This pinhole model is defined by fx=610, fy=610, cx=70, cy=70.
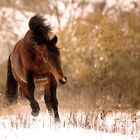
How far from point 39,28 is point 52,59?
86 cm

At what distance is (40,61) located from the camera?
10.8 meters

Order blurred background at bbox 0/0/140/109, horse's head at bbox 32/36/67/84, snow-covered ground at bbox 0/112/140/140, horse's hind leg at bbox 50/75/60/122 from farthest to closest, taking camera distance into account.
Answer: blurred background at bbox 0/0/140/109
horse's hind leg at bbox 50/75/60/122
horse's head at bbox 32/36/67/84
snow-covered ground at bbox 0/112/140/140

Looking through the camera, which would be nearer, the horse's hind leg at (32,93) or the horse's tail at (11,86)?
the horse's hind leg at (32,93)

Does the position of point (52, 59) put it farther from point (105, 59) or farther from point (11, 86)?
point (105, 59)

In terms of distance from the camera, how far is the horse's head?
10241mm

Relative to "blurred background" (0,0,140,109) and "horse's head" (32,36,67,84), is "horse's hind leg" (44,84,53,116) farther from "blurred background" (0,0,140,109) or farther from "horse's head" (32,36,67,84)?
"blurred background" (0,0,140,109)

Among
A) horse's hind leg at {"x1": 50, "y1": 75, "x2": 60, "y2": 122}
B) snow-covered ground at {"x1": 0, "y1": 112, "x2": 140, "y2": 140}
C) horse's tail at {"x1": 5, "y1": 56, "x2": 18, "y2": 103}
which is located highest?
horse's tail at {"x1": 5, "y1": 56, "x2": 18, "y2": 103}

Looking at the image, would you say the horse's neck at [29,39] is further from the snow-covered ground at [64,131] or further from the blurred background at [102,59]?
the blurred background at [102,59]

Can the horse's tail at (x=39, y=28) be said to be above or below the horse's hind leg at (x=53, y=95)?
above

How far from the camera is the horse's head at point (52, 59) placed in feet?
33.6

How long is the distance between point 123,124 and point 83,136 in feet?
6.11

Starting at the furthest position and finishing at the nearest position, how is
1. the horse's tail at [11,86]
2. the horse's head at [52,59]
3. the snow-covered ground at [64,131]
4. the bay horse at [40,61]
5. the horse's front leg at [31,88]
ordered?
1. the horse's tail at [11,86]
2. the horse's front leg at [31,88]
3. the bay horse at [40,61]
4. the horse's head at [52,59]
5. the snow-covered ground at [64,131]

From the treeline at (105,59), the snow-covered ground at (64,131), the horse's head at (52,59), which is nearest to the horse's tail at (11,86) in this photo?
the snow-covered ground at (64,131)

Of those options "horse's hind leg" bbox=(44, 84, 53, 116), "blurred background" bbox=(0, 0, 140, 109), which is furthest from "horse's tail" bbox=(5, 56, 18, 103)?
"blurred background" bbox=(0, 0, 140, 109)
